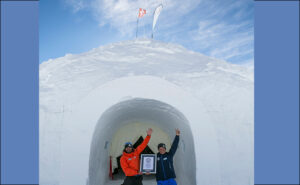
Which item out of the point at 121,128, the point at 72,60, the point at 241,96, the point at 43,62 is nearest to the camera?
the point at 241,96

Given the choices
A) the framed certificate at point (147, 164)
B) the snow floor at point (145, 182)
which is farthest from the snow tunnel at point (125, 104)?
the snow floor at point (145, 182)

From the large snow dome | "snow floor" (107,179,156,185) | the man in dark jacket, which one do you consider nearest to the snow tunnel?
the large snow dome

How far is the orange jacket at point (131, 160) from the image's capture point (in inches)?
174

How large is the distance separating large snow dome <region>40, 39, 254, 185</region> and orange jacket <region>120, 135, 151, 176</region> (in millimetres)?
695

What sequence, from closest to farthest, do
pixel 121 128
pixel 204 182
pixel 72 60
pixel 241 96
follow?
pixel 204 182
pixel 241 96
pixel 72 60
pixel 121 128

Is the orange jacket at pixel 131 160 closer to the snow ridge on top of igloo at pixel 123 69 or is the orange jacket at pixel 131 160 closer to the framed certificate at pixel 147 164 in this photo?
the framed certificate at pixel 147 164

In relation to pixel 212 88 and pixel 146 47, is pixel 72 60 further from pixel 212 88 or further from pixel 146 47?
pixel 212 88

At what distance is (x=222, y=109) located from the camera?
4785 mm

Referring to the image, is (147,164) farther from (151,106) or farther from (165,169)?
(151,106)

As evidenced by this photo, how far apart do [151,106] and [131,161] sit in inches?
61.4

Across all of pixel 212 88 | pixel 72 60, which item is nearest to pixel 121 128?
pixel 72 60

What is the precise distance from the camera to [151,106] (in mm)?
5656

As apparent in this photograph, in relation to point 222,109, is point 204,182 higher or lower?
lower

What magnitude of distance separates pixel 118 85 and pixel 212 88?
1.87m
